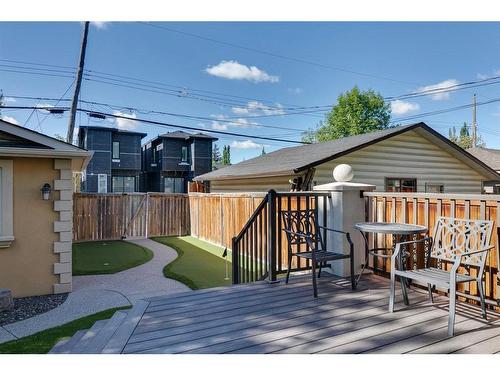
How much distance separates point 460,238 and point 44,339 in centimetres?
460

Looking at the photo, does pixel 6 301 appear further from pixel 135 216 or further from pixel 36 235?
pixel 135 216

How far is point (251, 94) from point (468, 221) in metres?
18.5

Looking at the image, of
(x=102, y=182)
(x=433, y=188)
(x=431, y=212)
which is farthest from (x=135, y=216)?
(x=102, y=182)

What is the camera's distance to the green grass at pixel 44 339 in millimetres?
3264

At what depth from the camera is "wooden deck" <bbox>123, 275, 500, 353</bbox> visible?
2.24m

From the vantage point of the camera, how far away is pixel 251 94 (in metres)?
20.3

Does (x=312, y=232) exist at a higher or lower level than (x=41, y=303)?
higher

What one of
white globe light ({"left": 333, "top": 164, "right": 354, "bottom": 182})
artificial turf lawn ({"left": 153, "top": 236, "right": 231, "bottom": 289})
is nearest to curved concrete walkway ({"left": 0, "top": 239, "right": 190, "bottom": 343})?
artificial turf lawn ({"left": 153, "top": 236, "right": 231, "bottom": 289})

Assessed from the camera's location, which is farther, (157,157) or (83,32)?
(157,157)

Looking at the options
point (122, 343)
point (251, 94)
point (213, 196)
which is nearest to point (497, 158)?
point (251, 94)

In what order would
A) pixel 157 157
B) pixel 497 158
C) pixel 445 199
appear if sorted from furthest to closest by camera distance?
pixel 157 157
pixel 497 158
pixel 445 199

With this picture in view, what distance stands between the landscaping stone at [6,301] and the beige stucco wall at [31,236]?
517 mm

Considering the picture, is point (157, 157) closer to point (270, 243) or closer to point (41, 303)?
point (41, 303)
